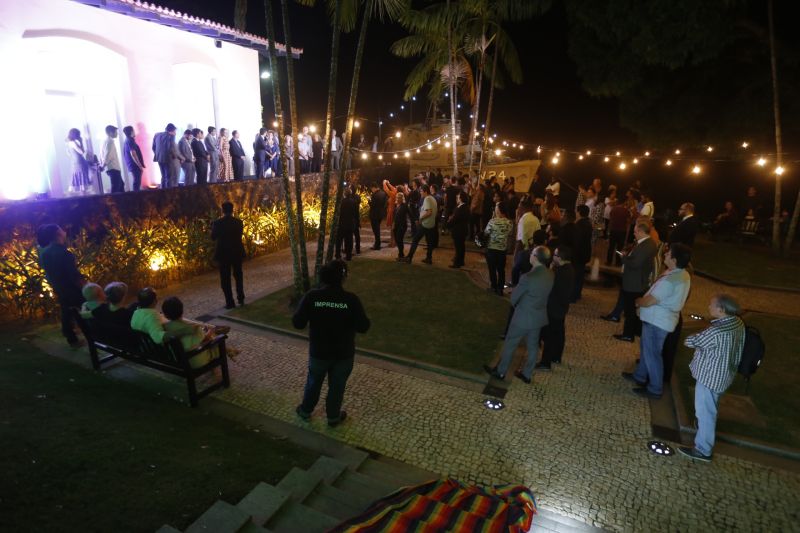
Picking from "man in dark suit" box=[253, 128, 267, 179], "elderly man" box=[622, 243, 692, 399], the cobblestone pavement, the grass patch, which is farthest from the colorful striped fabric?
"man in dark suit" box=[253, 128, 267, 179]

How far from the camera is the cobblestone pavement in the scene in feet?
12.5

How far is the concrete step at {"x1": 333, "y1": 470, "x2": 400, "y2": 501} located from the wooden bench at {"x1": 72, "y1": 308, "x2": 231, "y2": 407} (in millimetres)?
2189

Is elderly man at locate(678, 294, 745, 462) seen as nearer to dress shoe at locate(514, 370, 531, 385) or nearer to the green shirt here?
dress shoe at locate(514, 370, 531, 385)

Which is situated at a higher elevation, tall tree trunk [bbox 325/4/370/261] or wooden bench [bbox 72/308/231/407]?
tall tree trunk [bbox 325/4/370/261]

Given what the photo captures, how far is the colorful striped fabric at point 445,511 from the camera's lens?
271 centimetres

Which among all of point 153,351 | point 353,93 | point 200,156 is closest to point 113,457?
point 153,351

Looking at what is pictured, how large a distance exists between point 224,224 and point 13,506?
16.8 ft

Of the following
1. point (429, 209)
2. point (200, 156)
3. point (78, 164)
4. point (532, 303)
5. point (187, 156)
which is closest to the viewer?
point (532, 303)

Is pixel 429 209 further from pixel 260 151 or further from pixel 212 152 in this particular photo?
pixel 212 152

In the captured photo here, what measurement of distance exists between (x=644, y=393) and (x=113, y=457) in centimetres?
564

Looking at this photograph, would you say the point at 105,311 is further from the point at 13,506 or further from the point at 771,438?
the point at 771,438

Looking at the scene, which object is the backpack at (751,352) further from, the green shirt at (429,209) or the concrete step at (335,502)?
the green shirt at (429,209)

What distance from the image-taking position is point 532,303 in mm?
5387

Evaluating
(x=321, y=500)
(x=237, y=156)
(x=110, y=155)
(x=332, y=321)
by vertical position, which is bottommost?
(x=321, y=500)
